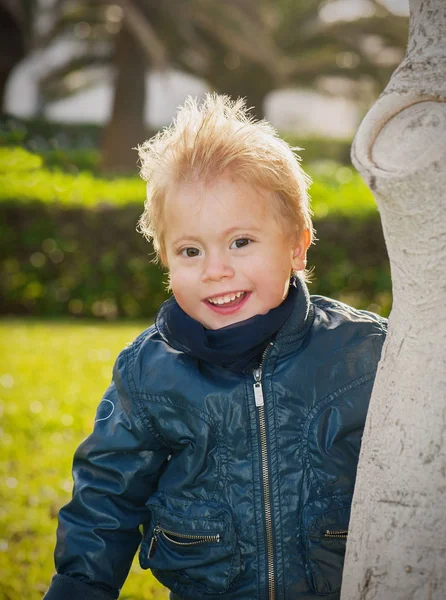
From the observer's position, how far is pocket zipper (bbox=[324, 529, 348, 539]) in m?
1.91

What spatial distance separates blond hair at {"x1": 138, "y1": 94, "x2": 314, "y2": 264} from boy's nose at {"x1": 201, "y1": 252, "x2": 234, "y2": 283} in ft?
0.69

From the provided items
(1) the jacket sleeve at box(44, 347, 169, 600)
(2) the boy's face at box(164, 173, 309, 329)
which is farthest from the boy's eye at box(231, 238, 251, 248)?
(1) the jacket sleeve at box(44, 347, 169, 600)

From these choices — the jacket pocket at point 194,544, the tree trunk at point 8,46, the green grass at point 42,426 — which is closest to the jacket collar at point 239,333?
the jacket pocket at point 194,544

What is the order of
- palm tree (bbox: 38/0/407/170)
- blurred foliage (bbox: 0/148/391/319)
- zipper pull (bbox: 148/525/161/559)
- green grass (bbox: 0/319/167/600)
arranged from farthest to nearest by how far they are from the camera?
palm tree (bbox: 38/0/407/170) < blurred foliage (bbox: 0/148/391/319) < green grass (bbox: 0/319/167/600) < zipper pull (bbox: 148/525/161/559)

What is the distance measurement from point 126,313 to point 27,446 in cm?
442

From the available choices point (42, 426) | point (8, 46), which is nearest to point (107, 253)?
point (42, 426)

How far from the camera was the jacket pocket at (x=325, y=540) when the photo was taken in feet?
6.27

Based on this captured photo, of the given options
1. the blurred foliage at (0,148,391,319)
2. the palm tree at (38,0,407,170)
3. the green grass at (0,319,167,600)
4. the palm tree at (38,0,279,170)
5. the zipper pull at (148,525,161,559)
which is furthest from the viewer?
the palm tree at (38,0,407,170)

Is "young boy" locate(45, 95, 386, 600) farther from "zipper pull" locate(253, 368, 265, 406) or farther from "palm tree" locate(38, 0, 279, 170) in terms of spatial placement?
"palm tree" locate(38, 0, 279, 170)

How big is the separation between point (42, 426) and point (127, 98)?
16097mm

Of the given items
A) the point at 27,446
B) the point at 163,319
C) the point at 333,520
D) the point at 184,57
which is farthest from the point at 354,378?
the point at 184,57

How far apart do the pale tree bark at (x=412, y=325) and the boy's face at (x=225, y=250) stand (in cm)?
58

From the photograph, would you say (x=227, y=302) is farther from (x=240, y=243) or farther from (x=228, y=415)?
(x=228, y=415)

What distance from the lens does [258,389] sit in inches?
77.0
